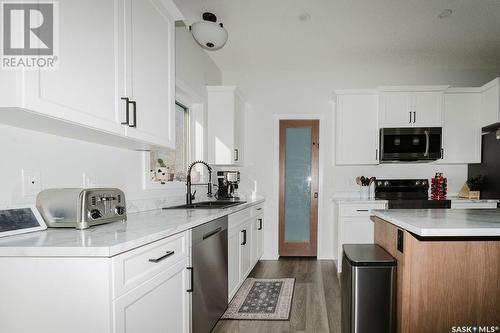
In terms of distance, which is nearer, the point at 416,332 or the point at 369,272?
the point at 416,332

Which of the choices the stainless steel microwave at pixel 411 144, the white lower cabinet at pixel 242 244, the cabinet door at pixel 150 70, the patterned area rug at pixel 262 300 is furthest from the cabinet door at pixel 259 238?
the cabinet door at pixel 150 70

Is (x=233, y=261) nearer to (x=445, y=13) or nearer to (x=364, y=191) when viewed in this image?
(x=364, y=191)

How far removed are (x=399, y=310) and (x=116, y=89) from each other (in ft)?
6.14

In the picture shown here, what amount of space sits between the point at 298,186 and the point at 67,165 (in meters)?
3.17

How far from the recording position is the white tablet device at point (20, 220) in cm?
112

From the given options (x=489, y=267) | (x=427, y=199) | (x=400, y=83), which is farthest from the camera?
(x=400, y=83)

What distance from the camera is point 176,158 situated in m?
3.00

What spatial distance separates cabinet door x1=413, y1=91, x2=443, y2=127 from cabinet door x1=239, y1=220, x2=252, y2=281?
101 inches

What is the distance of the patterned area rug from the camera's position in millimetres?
2383

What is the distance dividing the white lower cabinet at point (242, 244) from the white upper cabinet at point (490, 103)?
10.2 ft

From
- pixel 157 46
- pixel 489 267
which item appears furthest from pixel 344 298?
pixel 157 46

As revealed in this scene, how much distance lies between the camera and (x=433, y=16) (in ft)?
8.80

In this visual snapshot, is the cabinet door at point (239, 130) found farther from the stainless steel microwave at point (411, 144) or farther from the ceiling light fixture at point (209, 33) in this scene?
the stainless steel microwave at point (411, 144)

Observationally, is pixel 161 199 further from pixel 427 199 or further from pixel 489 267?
pixel 427 199
